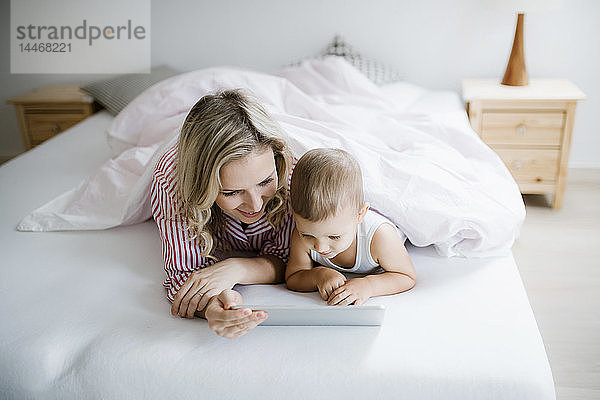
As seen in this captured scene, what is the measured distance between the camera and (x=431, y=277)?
1.35m

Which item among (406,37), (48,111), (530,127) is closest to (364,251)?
(530,127)

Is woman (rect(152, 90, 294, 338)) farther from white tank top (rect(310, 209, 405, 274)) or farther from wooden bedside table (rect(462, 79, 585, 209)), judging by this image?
wooden bedside table (rect(462, 79, 585, 209))

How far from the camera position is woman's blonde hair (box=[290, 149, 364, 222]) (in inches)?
45.1

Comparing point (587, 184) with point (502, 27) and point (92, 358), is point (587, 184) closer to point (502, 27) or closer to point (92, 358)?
point (502, 27)

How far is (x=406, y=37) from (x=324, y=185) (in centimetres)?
195

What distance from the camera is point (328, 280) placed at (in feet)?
4.12

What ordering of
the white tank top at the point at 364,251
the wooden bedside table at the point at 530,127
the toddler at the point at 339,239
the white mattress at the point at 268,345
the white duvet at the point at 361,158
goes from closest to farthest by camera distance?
the white mattress at the point at 268,345 → the toddler at the point at 339,239 → the white tank top at the point at 364,251 → the white duvet at the point at 361,158 → the wooden bedside table at the point at 530,127

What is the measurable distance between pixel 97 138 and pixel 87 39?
920 millimetres

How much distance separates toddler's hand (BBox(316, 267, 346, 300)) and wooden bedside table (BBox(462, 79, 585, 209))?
1.48 metres

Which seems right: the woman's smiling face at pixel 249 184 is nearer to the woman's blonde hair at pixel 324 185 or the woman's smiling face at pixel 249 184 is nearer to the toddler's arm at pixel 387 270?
the woman's blonde hair at pixel 324 185

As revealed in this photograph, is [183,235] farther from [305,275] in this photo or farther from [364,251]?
[364,251]

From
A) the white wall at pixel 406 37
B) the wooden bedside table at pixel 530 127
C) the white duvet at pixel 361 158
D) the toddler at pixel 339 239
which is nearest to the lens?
the toddler at pixel 339 239

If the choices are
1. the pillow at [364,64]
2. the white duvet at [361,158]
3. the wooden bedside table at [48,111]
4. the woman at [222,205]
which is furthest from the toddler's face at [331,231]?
the wooden bedside table at [48,111]

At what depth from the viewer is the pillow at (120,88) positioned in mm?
2746
